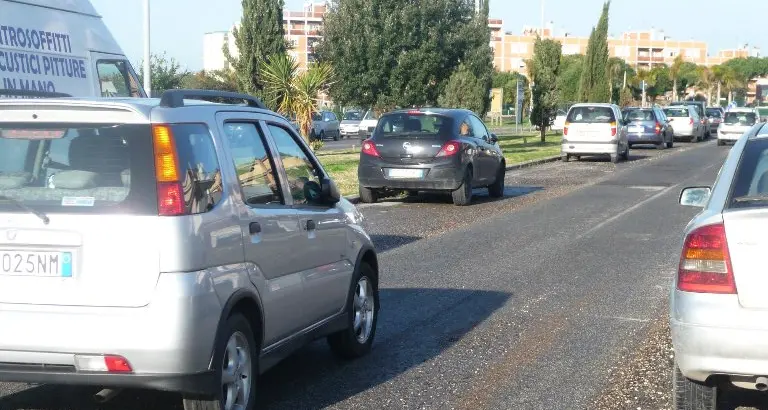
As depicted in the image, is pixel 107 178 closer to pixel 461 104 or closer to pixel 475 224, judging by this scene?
pixel 475 224

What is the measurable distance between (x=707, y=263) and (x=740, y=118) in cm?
4326

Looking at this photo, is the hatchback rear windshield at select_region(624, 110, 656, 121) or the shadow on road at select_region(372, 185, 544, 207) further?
the hatchback rear windshield at select_region(624, 110, 656, 121)

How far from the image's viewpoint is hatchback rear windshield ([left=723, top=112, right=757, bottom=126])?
45612mm

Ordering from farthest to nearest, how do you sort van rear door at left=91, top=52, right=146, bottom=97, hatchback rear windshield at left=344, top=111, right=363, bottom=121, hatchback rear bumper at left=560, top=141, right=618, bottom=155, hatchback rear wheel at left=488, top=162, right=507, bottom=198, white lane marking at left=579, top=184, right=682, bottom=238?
hatchback rear windshield at left=344, top=111, right=363, bottom=121 < hatchback rear bumper at left=560, top=141, right=618, bottom=155 < hatchback rear wheel at left=488, top=162, right=507, bottom=198 < white lane marking at left=579, top=184, right=682, bottom=238 < van rear door at left=91, top=52, right=146, bottom=97

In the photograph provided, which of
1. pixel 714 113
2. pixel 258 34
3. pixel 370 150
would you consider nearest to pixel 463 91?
pixel 258 34

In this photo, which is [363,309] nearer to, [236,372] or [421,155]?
[236,372]

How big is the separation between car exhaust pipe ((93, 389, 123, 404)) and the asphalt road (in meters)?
0.06

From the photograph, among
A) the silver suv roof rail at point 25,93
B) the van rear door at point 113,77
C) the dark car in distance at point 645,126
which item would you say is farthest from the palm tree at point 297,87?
the dark car in distance at point 645,126

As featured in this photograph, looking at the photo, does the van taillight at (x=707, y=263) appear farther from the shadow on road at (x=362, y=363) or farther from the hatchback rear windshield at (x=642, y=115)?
the hatchback rear windshield at (x=642, y=115)

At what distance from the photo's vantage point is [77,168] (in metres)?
5.04

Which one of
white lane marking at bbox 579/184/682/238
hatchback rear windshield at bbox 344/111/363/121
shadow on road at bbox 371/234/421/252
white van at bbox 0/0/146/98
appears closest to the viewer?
white van at bbox 0/0/146/98

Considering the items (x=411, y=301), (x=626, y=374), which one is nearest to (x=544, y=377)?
(x=626, y=374)

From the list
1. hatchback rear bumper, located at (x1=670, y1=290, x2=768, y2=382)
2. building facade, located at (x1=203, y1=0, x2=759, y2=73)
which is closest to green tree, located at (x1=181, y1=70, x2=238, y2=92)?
hatchback rear bumper, located at (x1=670, y1=290, x2=768, y2=382)

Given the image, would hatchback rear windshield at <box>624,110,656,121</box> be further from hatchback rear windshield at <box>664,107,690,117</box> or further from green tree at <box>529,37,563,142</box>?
hatchback rear windshield at <box>664,107,690,117</box>
